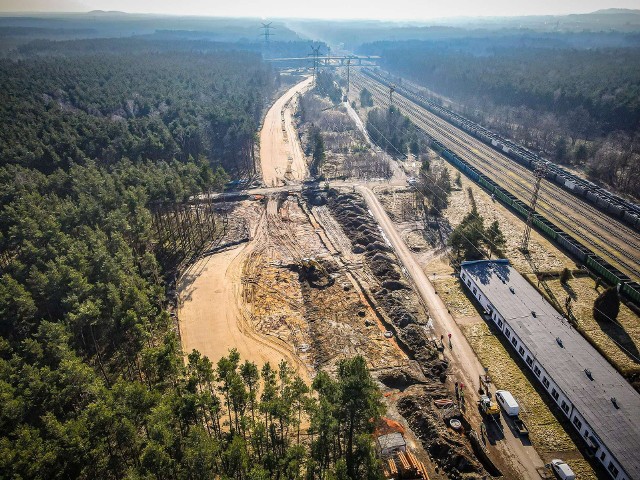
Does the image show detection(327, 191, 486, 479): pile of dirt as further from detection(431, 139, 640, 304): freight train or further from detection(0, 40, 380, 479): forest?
detection(431, 139, 640, 304): freight train

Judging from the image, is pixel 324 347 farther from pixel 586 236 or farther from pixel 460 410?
pixel 586 236

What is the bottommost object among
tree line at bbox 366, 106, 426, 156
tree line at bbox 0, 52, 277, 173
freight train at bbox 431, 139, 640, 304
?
freight train at bbox 431, 139, 640, 304

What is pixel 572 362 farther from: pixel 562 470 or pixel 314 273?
pixel 314 273

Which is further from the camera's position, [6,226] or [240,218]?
[240,218]

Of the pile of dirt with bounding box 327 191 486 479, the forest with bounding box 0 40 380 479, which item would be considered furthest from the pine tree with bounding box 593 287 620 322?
the forest with bounding box 0 40 380 479

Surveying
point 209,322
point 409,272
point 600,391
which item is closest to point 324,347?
point 209,322

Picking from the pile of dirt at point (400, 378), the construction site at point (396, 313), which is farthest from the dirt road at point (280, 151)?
the pile of dirt at point (400, 378)

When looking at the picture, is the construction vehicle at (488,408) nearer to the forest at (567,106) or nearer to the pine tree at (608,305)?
the pine tree at (608,305)
